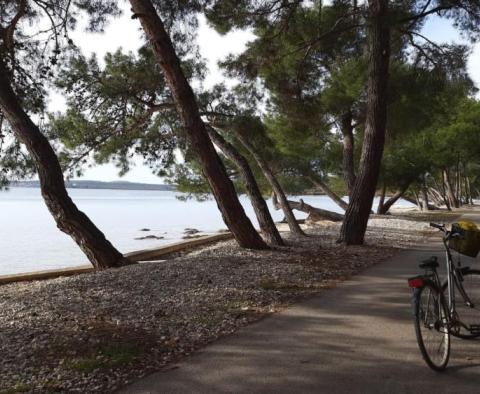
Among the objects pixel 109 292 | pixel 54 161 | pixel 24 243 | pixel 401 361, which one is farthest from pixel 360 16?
pixel 24 243

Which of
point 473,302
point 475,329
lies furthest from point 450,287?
point 473,302

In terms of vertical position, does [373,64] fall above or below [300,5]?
below

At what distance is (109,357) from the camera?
3900 mm

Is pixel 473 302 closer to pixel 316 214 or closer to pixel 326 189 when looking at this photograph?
pixel 316 214

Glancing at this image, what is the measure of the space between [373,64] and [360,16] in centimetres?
169

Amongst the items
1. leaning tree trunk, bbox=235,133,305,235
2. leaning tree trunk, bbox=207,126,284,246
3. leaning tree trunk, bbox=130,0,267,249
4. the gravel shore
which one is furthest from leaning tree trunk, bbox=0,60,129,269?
leaning tree trunk, bbox=235,133,305,235

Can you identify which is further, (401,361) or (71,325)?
(71,325)

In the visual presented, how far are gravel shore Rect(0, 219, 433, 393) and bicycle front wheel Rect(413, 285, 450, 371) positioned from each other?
1.80 meters

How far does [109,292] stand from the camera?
6.12m

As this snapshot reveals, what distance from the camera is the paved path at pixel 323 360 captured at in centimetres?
336

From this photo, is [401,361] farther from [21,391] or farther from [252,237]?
[252,237]

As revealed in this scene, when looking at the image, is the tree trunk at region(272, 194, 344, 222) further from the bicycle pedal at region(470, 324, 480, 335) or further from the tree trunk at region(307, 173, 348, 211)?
the bicycle pedal at region(470, 324, 480, 335)

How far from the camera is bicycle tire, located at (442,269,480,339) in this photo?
4070 millimetres

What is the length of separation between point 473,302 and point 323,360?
1563mm
